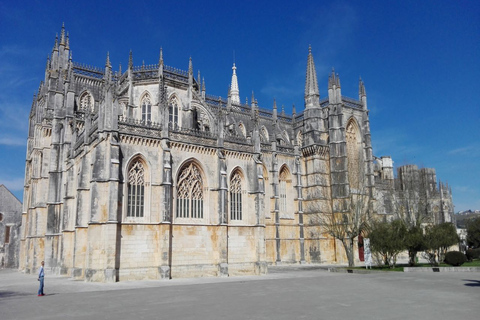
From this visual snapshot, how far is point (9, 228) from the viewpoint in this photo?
55.1 m

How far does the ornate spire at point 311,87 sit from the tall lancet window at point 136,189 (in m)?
31.9

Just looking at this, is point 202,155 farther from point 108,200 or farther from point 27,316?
point 27,316

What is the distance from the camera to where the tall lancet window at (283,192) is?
155 ft

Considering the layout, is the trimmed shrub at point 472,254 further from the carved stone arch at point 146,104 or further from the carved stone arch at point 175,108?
the carved stone arch at point 146,104

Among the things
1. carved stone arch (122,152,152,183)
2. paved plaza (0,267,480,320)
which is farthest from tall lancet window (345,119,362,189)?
paved plaza (0,267,480,320)

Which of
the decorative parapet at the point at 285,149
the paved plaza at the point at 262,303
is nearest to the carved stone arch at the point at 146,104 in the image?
the decorative parapet at the point at 285,149

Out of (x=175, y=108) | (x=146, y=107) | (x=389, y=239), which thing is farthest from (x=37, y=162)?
(x=389, y=239)

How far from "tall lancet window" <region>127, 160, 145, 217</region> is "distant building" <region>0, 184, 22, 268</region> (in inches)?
1427

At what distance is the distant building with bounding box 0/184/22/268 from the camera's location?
5394 centimetres

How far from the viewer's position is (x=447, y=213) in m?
69.9

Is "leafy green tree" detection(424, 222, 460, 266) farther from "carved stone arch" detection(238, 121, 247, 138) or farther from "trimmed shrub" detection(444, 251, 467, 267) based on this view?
"carved stone arch" detection(238, 121, 247, 138)

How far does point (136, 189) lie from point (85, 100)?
68.2 feet

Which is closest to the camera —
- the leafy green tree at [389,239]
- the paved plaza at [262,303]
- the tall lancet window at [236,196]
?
the paved plaza at [262,303]

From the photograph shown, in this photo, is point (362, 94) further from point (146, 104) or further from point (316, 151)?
point (146, 104)
